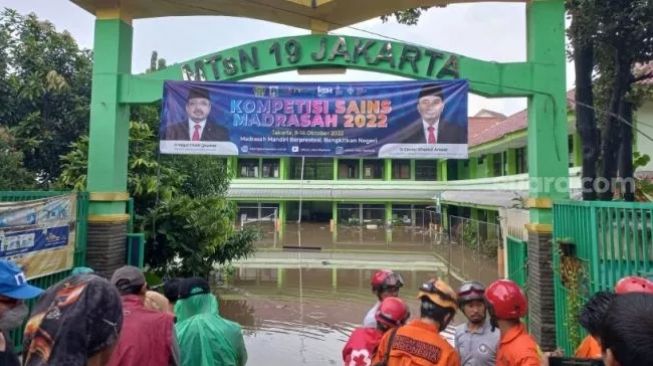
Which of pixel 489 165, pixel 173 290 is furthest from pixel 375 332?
pixel 489 165

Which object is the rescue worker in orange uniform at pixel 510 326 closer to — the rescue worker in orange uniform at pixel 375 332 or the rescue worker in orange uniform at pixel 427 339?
the rescue worker in orange uniform at pixel 427 339

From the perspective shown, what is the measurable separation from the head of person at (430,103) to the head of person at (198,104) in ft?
8.92

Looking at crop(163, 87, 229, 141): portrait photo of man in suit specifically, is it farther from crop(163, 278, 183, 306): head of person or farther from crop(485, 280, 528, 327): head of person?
crop(485, 280, 528, 327): head of person

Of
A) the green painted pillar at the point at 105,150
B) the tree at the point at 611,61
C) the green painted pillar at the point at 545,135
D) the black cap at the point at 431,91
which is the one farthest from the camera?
the tree at the point at 611,61

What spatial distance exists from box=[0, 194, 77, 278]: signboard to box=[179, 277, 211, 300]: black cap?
301 cm

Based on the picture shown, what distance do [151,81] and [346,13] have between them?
2.73 meters

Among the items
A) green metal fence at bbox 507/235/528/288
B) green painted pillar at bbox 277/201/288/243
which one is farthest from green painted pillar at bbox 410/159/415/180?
green metal fence at bbox 507/235/528/288

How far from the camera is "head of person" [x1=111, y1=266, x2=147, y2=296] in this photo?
2.52 metres

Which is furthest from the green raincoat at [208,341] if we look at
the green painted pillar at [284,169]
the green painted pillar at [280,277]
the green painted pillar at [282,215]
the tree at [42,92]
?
the green painted pillar at [284,169]

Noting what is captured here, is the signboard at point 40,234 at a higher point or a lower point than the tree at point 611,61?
lower

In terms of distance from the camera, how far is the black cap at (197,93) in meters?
6.33

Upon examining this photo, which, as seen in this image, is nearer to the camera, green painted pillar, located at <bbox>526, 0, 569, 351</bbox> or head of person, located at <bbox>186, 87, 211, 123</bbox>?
green painted pillar, located at <bbox>526, 0, 569, 351</bbox>

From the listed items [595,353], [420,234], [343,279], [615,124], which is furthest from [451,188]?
[595,353]

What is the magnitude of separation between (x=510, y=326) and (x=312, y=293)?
9289 mm
